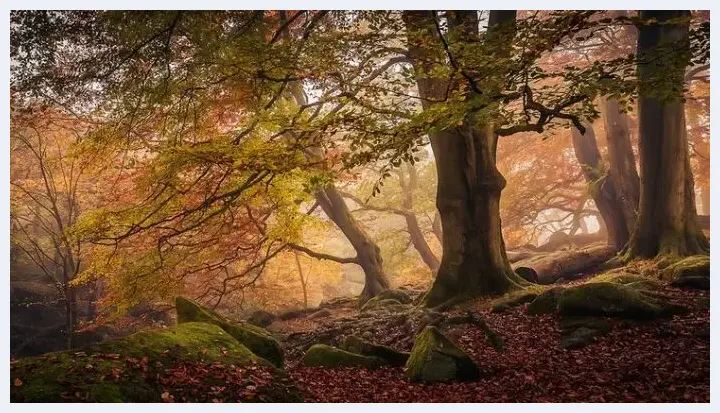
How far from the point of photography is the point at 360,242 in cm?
1386

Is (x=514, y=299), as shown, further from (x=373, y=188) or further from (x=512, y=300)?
(x=373, y=188)

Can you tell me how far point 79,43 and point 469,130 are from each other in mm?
6561

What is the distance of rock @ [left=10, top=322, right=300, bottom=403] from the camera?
3770 mm

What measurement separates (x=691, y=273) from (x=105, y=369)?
8303 millimetres

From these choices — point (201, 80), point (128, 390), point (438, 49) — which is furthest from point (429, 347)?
point (201, 80)

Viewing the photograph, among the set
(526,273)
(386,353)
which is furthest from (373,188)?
(526,273)

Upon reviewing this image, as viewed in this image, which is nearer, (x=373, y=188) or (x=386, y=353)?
(x=386, y=353)

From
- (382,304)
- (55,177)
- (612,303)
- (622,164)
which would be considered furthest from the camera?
(622,164)

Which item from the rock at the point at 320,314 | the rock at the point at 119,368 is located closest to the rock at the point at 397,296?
the rock at the point at 320,314

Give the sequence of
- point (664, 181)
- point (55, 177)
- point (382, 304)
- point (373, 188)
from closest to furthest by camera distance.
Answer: point (373, 188), point (664, 181), point (55, 177), point (382, 304)

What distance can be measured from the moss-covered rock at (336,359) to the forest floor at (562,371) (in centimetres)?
12

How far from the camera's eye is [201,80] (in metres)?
8.25

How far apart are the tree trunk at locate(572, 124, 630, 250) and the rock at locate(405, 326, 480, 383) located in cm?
964

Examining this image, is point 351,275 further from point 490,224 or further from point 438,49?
point 438,49
